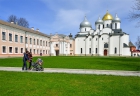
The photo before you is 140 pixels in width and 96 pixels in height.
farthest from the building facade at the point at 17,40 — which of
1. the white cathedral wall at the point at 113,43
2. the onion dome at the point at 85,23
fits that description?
the white cathedral wall at the point at 113,43

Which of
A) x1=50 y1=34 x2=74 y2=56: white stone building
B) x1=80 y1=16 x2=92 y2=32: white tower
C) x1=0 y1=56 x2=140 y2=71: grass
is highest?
x1=80 y1=16 x2=92 y2=32: white tower

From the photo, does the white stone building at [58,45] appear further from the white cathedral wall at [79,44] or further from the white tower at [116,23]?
the white tower at [116,23]

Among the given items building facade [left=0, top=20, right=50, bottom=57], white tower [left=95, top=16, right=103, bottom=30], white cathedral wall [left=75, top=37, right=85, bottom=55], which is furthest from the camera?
white tower [left=95, top=16, right=103, bottom=30]

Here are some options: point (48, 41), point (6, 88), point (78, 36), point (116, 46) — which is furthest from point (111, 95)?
point (78, 36)

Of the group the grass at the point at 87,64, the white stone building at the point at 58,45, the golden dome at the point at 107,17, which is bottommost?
the grass at the point at 87,64

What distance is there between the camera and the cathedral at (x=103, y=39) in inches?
2729

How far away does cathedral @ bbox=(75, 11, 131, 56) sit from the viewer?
69312 millimetres

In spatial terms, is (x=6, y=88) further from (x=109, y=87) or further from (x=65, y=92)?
(x=109, y=87)

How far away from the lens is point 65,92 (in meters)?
6.47

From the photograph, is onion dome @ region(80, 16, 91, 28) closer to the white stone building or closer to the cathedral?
the cathedral

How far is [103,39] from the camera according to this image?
2862 inches

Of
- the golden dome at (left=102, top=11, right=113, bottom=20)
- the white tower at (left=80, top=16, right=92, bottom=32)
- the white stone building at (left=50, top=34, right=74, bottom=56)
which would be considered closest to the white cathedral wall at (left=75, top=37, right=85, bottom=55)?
the white tower at (left=80, top=16, right=92, bottom=32)

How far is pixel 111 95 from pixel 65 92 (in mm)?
1926

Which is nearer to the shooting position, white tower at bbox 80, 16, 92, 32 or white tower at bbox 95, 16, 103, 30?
white tower at bbox 95, 16, 103, 30
